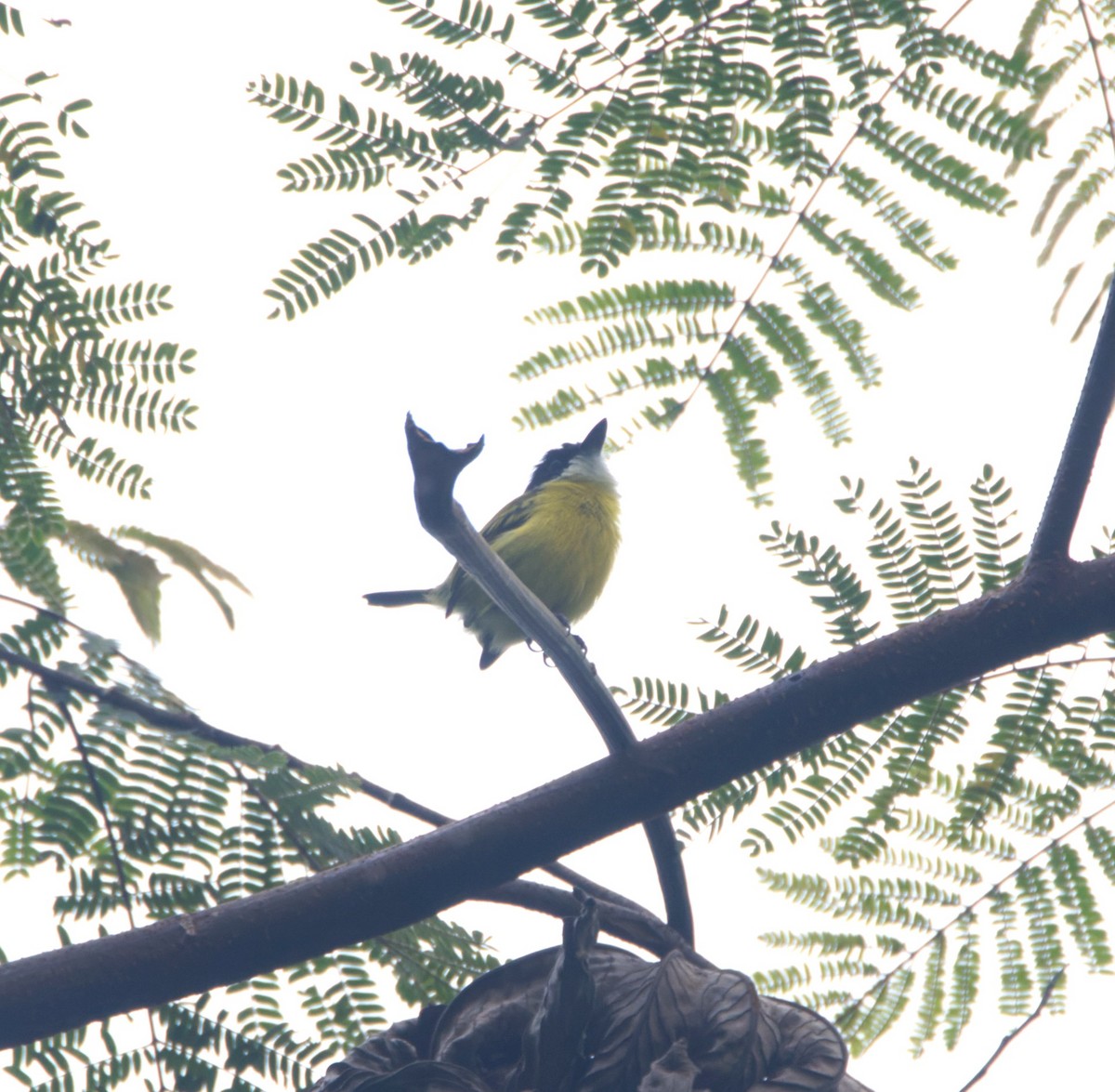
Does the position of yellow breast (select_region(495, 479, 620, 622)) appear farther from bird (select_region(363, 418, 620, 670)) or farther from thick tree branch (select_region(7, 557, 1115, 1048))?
thick tree branch (select_region(7, 557, 1115, 1048))

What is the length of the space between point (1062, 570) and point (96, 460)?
2057mm

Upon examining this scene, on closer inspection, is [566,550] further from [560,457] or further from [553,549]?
[560,457]

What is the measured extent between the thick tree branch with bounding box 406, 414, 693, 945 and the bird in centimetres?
353

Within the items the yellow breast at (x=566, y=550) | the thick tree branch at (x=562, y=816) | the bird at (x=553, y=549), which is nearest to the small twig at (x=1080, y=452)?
the thick tree branch at (x=562, y=816)

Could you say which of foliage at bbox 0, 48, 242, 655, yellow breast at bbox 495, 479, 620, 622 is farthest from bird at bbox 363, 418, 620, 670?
foliage at bbox 0, 48, 242, 655

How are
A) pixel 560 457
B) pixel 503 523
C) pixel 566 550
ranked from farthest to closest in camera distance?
pixel 560 457 → pixel 503 523 → pixel 566 550

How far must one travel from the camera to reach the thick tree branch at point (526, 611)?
2.04m

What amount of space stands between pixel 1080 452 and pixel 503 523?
4.50m

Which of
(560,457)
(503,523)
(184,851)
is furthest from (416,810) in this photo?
(560,457)

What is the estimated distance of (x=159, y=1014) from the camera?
250 cm

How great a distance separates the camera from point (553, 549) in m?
6.09

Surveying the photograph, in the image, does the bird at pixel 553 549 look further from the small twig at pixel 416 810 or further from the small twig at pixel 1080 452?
the small twig at pixel 1080 452

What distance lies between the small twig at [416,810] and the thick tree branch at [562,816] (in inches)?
5.5

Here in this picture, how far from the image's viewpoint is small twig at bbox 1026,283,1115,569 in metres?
2.30
